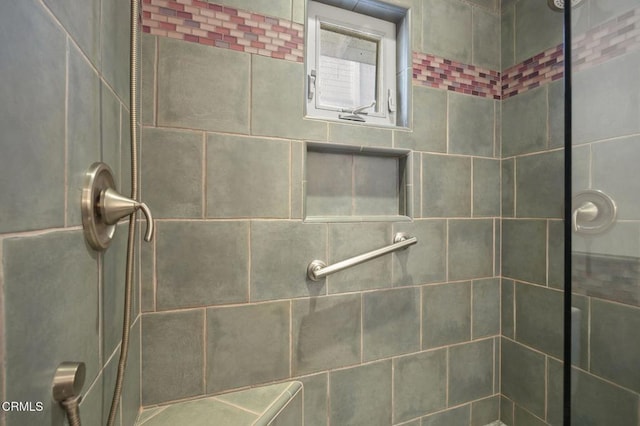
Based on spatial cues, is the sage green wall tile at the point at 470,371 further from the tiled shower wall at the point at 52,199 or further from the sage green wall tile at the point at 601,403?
the tiled shower wall at the point at 52,199

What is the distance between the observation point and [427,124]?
3.93 ft

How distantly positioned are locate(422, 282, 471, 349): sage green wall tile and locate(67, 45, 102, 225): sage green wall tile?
1.17 metres

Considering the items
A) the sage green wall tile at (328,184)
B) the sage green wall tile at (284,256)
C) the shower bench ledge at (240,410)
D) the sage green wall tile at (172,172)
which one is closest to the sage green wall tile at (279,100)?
the sage green wall tile at (328,184)

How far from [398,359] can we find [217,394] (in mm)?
694

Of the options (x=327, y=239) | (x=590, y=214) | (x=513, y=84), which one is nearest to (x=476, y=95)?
(x=513, y=84)

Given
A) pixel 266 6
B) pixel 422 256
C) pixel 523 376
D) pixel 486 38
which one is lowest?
pixel 523 376

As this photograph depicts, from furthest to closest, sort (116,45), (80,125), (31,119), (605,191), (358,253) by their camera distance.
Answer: (358,253), (605,191), (116,45), (80,125), (31,119)

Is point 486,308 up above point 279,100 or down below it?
below

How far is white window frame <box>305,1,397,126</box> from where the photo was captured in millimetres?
1101

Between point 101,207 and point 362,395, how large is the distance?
1.08 m

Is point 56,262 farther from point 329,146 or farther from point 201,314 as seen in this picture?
point 329,146

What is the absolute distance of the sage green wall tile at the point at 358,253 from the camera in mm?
1050

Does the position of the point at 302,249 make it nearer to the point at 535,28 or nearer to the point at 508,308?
the point at 508,308

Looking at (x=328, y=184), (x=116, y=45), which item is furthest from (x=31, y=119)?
(x=328, y=184)
